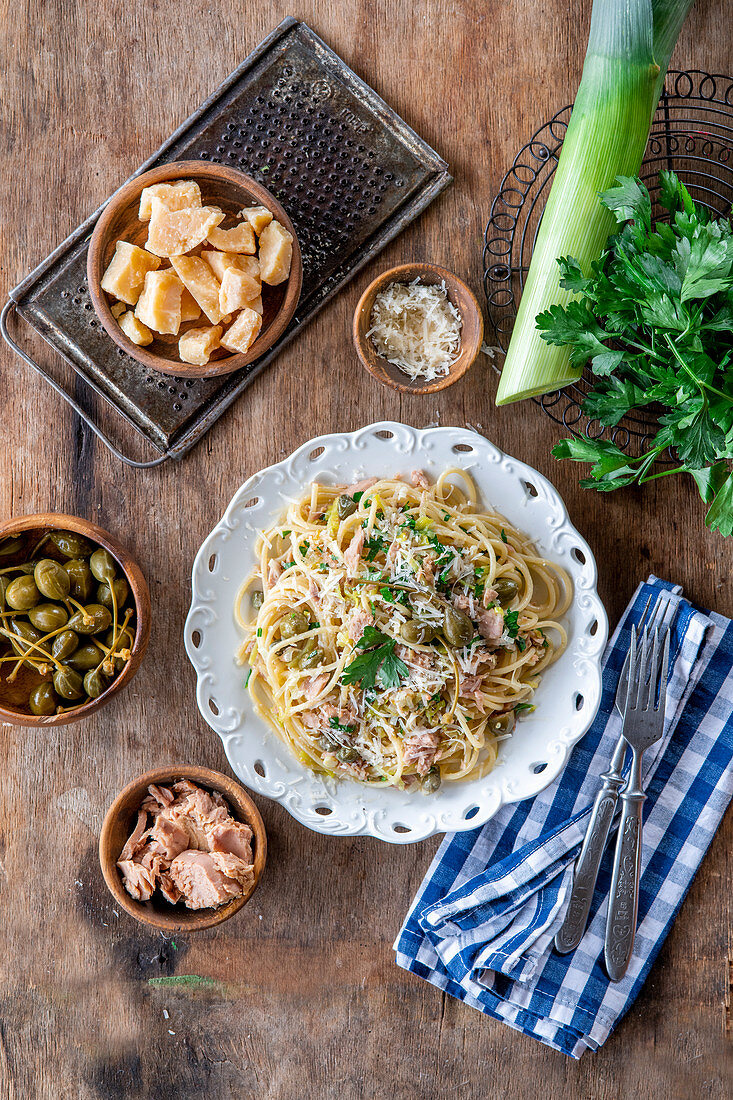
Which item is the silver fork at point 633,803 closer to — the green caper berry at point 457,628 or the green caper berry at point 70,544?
the green caper berry at point 457,628

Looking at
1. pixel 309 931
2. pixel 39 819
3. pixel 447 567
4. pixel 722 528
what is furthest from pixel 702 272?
pixel 39 819

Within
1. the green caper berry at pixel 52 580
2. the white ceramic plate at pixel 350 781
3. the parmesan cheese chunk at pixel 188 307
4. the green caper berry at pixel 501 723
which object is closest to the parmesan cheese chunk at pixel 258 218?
→ the parmesan cheese chunk at pixel 188 307

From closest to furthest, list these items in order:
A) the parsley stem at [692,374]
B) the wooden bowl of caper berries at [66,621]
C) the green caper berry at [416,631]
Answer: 1. the parsley stem at [692,374]
2. the green caper berry at [416,631]
3. the wooden bowl of caper berries at [66,621]

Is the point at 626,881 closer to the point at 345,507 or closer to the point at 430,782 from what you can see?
the point at 430,782

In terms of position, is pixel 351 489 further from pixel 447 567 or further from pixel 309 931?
pixel 309 931

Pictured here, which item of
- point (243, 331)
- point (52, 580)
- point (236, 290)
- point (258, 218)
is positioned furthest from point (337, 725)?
point (258, 218)
